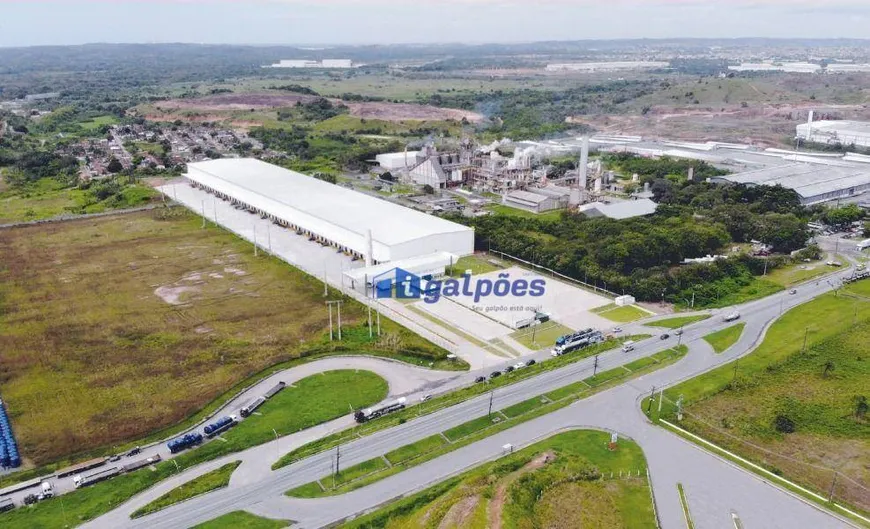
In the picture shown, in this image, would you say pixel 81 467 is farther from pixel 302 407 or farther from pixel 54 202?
pixel 54 202

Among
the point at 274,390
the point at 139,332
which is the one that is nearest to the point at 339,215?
the point at 139,332

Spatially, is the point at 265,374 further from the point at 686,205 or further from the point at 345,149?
the point at 345,149

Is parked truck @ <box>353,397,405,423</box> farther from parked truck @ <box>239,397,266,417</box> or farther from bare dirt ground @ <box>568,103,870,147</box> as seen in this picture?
bare dirt ground @ <box>568,103,870,147</box>

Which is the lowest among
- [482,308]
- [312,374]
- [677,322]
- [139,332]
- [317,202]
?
[312,374]

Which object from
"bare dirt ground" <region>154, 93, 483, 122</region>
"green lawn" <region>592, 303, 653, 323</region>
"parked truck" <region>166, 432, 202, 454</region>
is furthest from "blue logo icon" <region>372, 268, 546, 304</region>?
"bare dirt ground" <region>154, 93, 483, 122</region>

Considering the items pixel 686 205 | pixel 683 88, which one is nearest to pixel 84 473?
pixel 686 205

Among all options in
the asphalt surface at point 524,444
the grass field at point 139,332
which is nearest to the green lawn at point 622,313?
the asphalt surface at point 524,444
